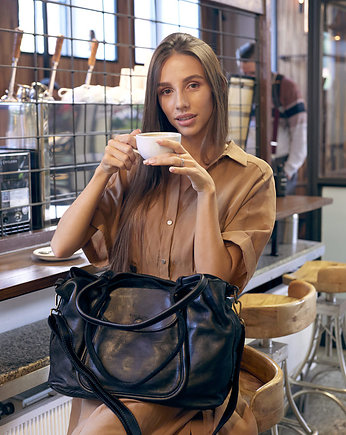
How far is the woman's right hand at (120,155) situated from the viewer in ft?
4.85

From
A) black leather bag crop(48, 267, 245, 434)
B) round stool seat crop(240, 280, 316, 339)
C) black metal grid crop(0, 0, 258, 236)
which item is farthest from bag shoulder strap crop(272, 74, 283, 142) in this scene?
black leather bag crop(48, 267, 245, 434)

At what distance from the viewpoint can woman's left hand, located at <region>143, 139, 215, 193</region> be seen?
1372 mm

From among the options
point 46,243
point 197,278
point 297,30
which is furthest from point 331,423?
point 297,30

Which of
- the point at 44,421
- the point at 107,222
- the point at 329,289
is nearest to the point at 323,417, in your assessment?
the point at 329,289

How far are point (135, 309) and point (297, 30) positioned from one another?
3783mm

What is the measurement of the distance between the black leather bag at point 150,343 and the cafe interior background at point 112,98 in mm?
689

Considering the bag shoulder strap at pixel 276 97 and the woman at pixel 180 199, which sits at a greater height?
the bag shoulder strap at pixel 276 97

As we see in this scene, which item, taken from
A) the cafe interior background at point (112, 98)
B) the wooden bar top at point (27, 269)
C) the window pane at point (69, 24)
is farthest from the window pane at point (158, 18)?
the wooden bar top at point (27, 269)

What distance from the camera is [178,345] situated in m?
1.25

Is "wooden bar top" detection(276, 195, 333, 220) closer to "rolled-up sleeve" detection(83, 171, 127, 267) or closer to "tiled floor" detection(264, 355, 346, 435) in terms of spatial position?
"tiled floor" detection(264, 355, 346, 435)

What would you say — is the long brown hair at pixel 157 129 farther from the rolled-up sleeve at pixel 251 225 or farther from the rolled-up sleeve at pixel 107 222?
the rolled-up sleeve at pixel 251 225

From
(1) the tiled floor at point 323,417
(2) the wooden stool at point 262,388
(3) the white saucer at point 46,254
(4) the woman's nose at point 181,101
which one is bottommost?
(1) the tiled floor at point 323,417

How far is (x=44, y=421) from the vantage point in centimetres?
184

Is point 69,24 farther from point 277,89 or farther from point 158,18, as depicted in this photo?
point 277,89
